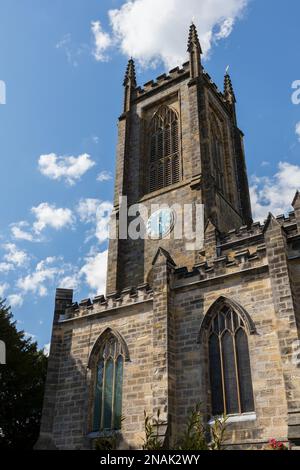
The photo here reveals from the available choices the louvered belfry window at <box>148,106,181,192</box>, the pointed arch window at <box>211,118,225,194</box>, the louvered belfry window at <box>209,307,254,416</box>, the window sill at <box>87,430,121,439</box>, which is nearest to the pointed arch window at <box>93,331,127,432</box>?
the window sill at <box>87,430,121,439</box>

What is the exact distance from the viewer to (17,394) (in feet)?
76.7

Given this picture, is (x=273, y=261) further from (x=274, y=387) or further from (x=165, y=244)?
(x=165, y=244)

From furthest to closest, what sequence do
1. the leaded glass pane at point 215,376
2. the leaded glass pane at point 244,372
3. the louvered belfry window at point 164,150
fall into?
1. the louvered belfry window at point 164,150
2. the leaded glass pane at point 215,376
3. the leaded glass pane at point 244,372

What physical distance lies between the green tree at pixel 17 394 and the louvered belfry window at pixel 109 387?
8969 millimetres

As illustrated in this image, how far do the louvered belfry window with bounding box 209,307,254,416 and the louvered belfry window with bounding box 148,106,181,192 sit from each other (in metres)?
12.9

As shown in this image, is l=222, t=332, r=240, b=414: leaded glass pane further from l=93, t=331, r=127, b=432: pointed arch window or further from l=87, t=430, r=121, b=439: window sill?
l=87, t=430, r=121, b=439: window sill

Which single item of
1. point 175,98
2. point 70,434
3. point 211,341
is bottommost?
point 70,434

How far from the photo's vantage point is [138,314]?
15961mm

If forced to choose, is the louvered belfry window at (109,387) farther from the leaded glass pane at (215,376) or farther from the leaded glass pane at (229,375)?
the leaded glass pane at (229,375)

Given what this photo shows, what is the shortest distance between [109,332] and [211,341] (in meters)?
4.13

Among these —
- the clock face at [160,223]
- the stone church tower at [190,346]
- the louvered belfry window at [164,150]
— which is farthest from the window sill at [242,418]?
the louvered belfry window at [164,150]

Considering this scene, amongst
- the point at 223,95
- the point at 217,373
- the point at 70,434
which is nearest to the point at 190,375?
the point at 217,373

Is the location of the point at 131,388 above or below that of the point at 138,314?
below

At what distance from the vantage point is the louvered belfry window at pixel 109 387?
49.4 ft
